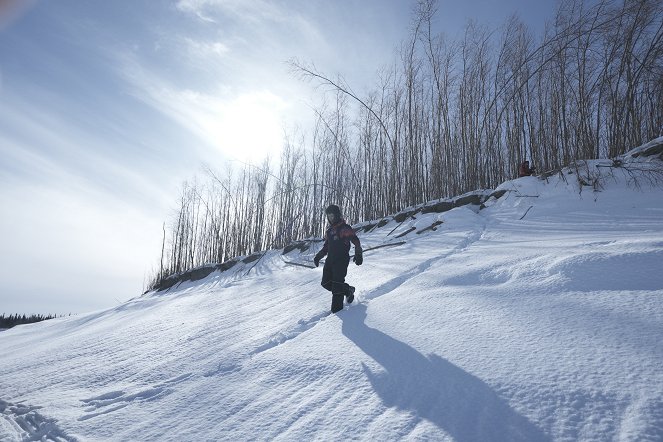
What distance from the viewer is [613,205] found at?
181 inches

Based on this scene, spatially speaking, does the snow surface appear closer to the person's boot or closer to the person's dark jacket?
the person's boot

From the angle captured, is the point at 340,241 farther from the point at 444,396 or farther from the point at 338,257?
the point at 444,396

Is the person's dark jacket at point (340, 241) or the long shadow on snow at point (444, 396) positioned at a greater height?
the person's dark jacket at point (340, 241)

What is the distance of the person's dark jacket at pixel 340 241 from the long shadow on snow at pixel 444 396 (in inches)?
52.3

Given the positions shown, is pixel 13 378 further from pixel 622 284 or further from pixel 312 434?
pixel 622 284

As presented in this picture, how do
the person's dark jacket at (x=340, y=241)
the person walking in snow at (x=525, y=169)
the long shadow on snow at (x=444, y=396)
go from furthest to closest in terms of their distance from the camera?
1. the person walking in snow at (x=525, y=169)
2. the person's dark jacket at (x=340, y=241)
3. the long shadow on snow at (x=444, y=396)

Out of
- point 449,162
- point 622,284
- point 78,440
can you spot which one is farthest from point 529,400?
point 449,162

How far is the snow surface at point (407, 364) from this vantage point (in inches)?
47.5

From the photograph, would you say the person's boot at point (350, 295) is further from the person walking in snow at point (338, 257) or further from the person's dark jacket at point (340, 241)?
the person's dark jacket at point (340, 241)

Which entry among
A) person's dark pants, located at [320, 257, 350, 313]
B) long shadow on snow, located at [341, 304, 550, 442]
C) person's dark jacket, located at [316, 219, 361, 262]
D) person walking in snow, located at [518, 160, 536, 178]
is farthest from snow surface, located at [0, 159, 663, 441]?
person walking in snow, located at [518, 160, 536, 178]

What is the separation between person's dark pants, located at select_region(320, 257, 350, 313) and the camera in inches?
117

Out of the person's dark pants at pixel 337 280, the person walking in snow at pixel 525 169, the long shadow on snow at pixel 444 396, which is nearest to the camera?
the long shadow on snow at pixel 444 396

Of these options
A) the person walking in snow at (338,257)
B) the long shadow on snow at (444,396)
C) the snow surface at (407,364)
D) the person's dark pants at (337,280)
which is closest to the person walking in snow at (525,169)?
the snow surface at (407,364)

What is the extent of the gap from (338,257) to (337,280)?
9.1 inches
